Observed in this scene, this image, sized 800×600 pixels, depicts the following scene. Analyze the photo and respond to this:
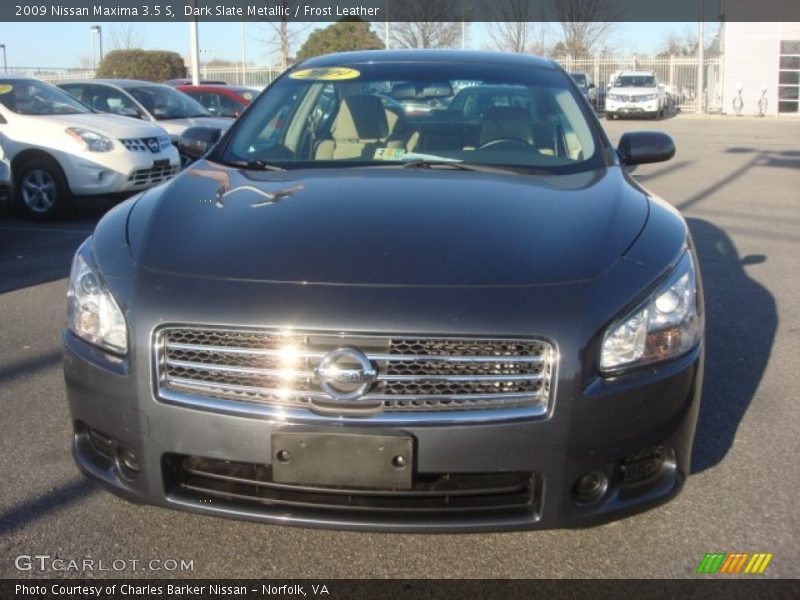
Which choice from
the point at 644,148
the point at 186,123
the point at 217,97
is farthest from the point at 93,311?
the point at 217,97

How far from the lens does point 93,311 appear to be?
9.11 feet

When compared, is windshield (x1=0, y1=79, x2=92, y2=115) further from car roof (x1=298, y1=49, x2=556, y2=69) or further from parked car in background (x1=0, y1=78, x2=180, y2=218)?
car roof (x1=298, y1=49, x2=556, y2=69)

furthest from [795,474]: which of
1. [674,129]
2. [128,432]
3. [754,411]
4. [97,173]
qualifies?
[674,129]

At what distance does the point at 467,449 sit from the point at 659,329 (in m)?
0.69

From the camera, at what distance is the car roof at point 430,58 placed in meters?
4.66

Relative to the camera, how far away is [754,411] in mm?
4125

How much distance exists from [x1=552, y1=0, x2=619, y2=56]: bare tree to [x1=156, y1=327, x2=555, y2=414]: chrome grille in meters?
43.6

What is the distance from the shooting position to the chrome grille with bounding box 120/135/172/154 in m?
9.91

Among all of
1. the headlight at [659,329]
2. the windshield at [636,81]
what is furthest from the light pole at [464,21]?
the headlight at [659,329]

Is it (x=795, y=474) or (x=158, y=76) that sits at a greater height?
(x=158, y=76)
